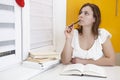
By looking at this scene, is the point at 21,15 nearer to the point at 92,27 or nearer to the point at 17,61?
the point at 17,61

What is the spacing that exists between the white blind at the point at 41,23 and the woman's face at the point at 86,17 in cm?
40

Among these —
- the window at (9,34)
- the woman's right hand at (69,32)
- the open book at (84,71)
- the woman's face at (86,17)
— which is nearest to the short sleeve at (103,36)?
the woman's face at (86,17)

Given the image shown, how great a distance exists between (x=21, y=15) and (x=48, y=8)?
600 millimetres

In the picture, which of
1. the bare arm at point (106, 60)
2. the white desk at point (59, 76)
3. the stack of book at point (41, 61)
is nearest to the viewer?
the white desk at point (59, 76)

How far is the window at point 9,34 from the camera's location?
147 cm

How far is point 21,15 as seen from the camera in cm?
169

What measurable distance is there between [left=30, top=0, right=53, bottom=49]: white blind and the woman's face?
0.40 m

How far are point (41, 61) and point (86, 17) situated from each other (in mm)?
654

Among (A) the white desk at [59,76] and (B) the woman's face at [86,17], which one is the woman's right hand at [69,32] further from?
(A) the white desk at [59,76]

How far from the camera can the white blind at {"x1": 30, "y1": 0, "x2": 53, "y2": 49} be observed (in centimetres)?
192

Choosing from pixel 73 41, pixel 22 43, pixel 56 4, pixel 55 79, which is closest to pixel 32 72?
pixel 55 79

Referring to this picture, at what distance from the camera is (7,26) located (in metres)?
1.54

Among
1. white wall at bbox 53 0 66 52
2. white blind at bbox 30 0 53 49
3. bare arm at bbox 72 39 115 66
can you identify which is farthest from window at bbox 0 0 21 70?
white wall at bbox 53 0 66 52

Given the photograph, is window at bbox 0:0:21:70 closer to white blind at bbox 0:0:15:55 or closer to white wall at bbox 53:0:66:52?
white blind at bbox 0:0:15:55
